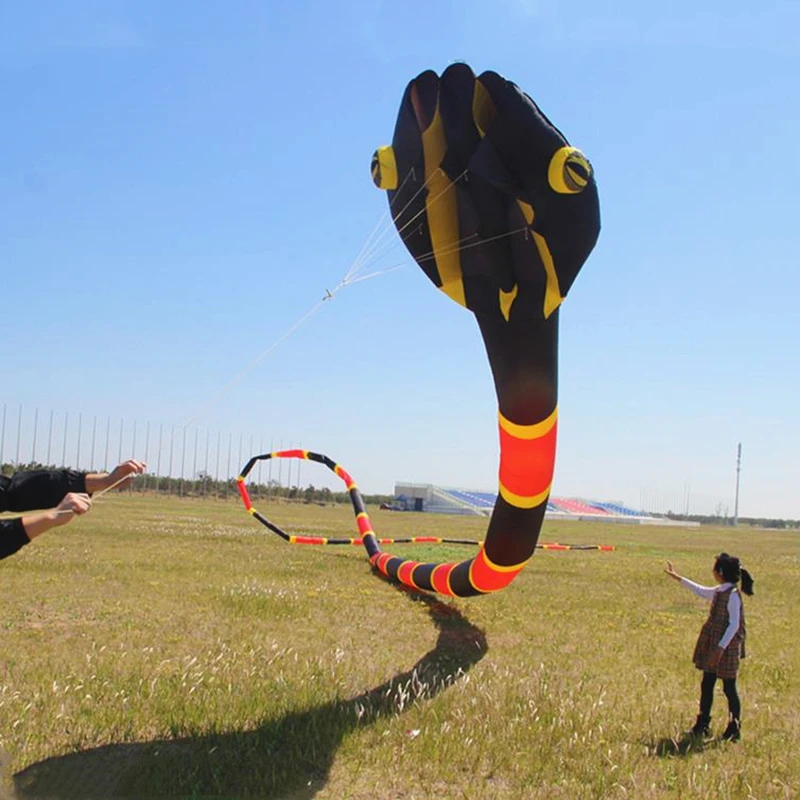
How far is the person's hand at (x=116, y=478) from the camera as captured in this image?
5574mm

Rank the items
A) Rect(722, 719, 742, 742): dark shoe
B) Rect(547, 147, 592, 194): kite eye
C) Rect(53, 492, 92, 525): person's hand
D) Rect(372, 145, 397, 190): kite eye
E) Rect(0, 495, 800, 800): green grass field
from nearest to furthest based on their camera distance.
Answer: Rect(53, 492, 92, 525): person's hand, Rect(0, 495, 800, 800): green grass field, Rect(547, 147, 592, 194): kite eye, Rect(722, 719, 742, 742): dark shoe, Rect(372, 145, 397, 190): kite eye

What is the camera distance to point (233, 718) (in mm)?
6688

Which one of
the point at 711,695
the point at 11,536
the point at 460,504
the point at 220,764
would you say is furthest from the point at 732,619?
the point at 460,504

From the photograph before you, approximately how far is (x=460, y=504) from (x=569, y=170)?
8755 cm

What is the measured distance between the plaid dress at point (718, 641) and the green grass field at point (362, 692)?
0.61m

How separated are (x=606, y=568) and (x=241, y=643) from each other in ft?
44.3

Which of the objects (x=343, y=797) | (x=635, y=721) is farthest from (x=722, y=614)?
(x=343, y=797)

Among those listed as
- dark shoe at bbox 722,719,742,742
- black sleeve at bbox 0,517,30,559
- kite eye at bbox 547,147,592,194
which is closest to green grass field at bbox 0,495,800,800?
dark shoe at bbox 722,719,742,742

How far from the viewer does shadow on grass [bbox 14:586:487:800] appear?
17.7 ft

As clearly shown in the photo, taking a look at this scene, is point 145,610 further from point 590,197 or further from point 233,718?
point 590,197

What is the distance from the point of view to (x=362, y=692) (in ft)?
25.8

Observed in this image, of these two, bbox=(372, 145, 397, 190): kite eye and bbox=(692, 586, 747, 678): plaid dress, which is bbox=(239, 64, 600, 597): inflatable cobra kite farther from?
bbox=(692, 586, 747, 678): plaid dress

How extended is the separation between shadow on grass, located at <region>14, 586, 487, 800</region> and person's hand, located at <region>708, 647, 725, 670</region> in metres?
2.64

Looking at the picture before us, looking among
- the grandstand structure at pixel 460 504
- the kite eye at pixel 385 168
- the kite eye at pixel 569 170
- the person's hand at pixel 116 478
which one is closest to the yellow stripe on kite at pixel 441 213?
the kite eye at pixel 385 168
